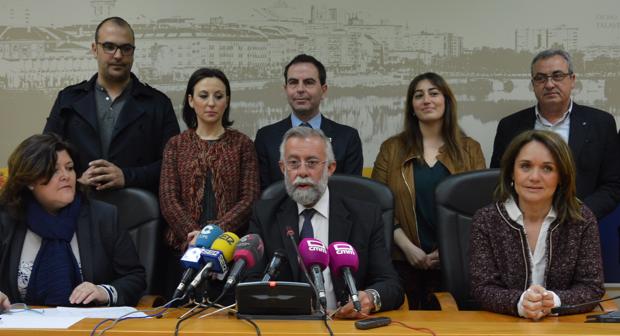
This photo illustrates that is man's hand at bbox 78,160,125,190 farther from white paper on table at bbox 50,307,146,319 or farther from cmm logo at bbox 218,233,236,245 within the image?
cmm logo at bbox 218,233,236,245

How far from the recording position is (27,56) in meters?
4.51

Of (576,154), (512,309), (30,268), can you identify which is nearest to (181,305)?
(30,268)

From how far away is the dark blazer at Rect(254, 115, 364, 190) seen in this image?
3.73 meters

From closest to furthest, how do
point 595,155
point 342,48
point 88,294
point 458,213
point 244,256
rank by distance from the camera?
1. point 244,256
2. point 88,294
3. point 458,213
4. point 595,155
5. point 342,48

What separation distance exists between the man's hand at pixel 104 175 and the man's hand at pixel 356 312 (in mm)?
1489

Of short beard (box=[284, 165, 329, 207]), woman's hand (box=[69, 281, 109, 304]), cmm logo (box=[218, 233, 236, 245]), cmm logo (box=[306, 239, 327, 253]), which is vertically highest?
short beard (box=[284, 165, 329, 207])

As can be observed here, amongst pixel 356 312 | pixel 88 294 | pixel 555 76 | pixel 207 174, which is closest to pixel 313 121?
pixel 207 174

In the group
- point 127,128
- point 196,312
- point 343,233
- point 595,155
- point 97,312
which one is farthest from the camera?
point 127,128

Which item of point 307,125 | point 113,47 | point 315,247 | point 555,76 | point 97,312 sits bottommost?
point 97,312

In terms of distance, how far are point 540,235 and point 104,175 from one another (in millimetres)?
1895

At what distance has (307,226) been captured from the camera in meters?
2.89

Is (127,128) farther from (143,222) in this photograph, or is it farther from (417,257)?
(417,257)

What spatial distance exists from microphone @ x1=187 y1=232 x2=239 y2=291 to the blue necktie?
27.3 inches

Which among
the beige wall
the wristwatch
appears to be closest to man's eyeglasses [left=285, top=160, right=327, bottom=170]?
the wristwatch
